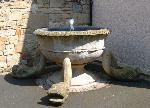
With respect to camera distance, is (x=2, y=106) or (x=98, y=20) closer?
(x=2, y=106)

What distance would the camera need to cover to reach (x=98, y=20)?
237 inches

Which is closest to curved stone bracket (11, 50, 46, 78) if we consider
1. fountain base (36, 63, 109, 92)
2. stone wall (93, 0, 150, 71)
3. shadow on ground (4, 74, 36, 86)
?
shadow on ground (4, 74, 36, 86)

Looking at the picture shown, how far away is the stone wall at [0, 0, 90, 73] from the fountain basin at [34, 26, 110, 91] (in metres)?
1.23

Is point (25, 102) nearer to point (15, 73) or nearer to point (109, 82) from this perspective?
point (15, 73)

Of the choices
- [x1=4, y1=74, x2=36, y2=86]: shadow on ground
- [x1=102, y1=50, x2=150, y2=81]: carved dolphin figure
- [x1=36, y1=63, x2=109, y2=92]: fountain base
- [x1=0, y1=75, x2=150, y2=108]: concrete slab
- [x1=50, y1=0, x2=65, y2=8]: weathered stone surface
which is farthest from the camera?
[x1=50, y1=0, x2=65, y2=8]: weathered stone surface

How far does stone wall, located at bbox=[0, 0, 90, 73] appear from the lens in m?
5.19

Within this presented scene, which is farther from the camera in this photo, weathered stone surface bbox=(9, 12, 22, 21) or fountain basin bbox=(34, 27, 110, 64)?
weathered stone surface bbox=(9, 12, 22, 21)

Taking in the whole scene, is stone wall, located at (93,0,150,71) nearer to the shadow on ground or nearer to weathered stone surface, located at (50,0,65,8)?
weathered stone surface, located at (50,0,65,8)

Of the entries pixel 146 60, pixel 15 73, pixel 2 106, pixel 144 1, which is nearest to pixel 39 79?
pixel 15 73

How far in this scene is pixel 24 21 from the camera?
211 inches

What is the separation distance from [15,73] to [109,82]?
187 centimetres

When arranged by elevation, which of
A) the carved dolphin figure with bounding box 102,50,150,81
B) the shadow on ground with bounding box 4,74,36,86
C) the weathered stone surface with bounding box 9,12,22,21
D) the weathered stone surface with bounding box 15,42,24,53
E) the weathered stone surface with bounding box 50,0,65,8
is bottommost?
the shadow on ground with bounding box 4,74,36,86

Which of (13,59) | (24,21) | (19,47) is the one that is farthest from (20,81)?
(24,21)

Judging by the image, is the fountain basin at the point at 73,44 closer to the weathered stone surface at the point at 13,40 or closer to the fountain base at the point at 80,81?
the fountain base at the point at 80,81
